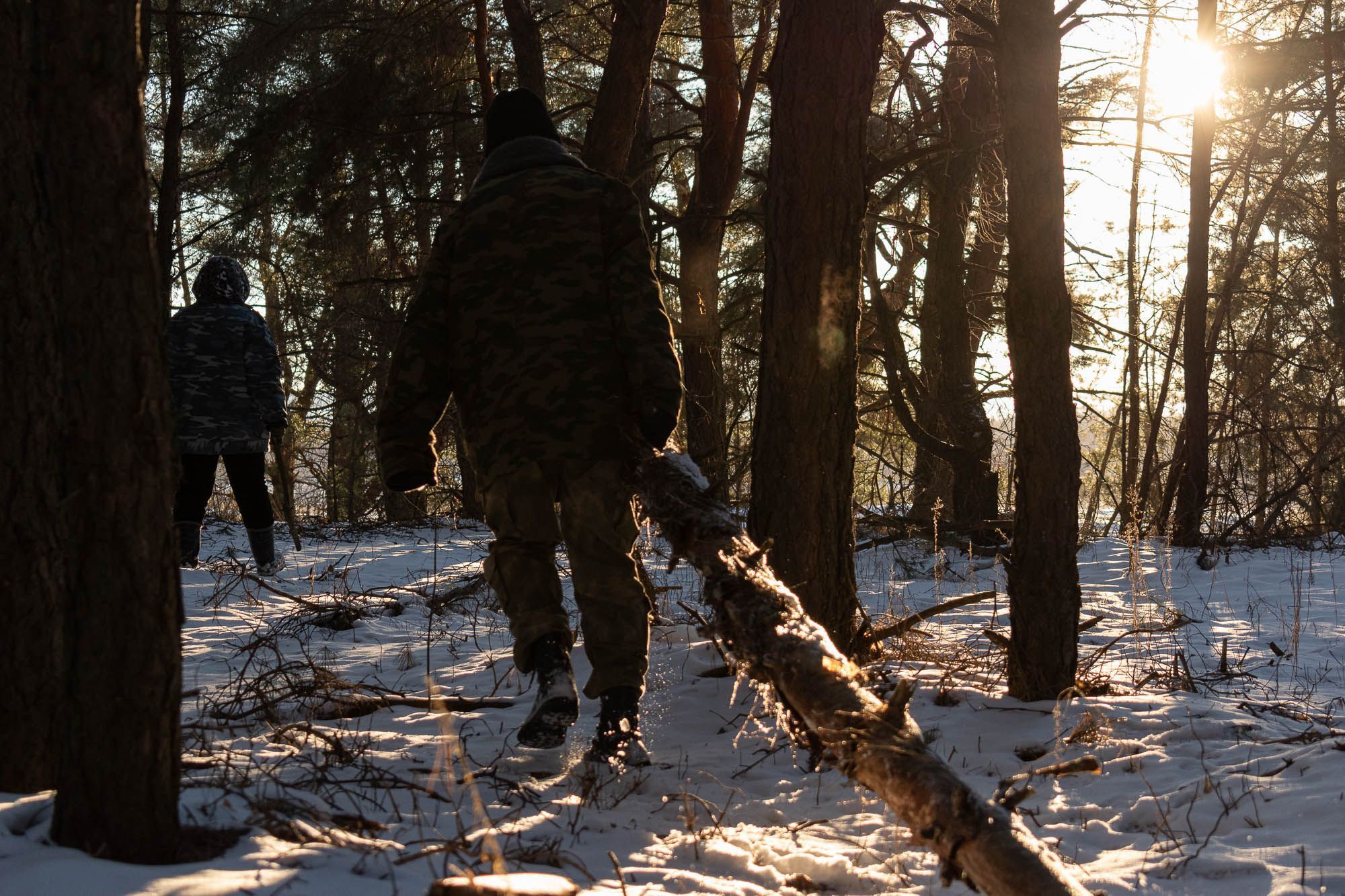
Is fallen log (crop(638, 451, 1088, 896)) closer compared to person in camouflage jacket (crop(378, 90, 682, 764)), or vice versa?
fallen log (crop(638, 451, 1088, 896))

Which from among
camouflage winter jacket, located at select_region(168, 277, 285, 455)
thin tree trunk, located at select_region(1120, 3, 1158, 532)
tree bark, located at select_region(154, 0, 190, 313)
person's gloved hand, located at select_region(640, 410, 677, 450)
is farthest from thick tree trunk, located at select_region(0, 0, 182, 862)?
thin tree trunk, located at select_region(1120, 3, 1158, 532)

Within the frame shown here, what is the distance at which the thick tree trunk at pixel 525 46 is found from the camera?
686cm

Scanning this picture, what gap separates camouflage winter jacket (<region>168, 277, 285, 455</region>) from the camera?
697cm

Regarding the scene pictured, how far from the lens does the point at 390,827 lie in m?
2.45

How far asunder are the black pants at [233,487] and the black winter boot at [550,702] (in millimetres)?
4489

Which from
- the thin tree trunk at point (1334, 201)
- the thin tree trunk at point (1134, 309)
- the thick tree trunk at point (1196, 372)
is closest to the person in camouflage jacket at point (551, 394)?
the thin tree trunk at point (1134, 309)

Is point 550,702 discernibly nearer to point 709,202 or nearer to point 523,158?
point 523,158

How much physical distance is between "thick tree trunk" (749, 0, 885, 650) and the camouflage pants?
1.03 metres

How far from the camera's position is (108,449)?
187cm

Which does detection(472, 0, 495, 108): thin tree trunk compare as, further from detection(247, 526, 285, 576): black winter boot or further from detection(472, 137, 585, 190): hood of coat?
detection(472, 137, 585, 190): hood of coat

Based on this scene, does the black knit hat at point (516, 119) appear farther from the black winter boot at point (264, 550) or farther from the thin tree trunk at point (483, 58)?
the black winter boot at point (264, 550)

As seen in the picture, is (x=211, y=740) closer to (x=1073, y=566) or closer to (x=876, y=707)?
(x=876, y=707)

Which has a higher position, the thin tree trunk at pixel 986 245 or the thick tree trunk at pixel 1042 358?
the thin tree trunk at pixel 986 245

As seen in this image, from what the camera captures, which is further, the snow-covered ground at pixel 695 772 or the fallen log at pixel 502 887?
the snow-covered ground at pixel 695 772
